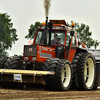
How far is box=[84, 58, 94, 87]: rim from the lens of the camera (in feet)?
49.2

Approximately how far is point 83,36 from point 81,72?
34224 mm

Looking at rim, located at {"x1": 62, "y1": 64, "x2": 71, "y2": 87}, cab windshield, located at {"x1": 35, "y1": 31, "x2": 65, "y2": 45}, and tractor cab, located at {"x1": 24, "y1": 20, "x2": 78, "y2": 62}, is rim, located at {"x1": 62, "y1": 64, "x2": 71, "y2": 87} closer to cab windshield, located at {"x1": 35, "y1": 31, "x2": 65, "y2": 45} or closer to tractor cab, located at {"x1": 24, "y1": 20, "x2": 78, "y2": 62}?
tractor cab, located at {"x1": 24, "y1": 20, "x2": 78, "y2": 62}

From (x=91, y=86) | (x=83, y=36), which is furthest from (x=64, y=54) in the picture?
(x=83, y=36)

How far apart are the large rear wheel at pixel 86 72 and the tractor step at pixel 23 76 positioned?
2197mm

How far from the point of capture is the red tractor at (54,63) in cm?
1234

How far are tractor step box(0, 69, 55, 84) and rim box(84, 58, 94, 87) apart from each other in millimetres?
3283

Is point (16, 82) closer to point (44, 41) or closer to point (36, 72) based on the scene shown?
point (36, 72)

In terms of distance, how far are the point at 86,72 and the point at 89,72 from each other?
5.9 inches

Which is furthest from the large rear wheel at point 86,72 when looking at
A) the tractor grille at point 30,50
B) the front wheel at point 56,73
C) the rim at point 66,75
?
the tractor grille at point 30,50

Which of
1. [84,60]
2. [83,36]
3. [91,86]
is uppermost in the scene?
[83,36]

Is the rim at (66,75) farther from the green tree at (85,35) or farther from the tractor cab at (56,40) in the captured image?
the green tree at (85,35)

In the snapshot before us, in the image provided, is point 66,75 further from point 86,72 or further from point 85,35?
point 85,35

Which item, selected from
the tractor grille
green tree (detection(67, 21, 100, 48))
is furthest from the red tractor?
green tree (detection(67, 21, 100, 48))

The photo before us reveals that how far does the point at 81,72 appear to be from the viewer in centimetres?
1391
